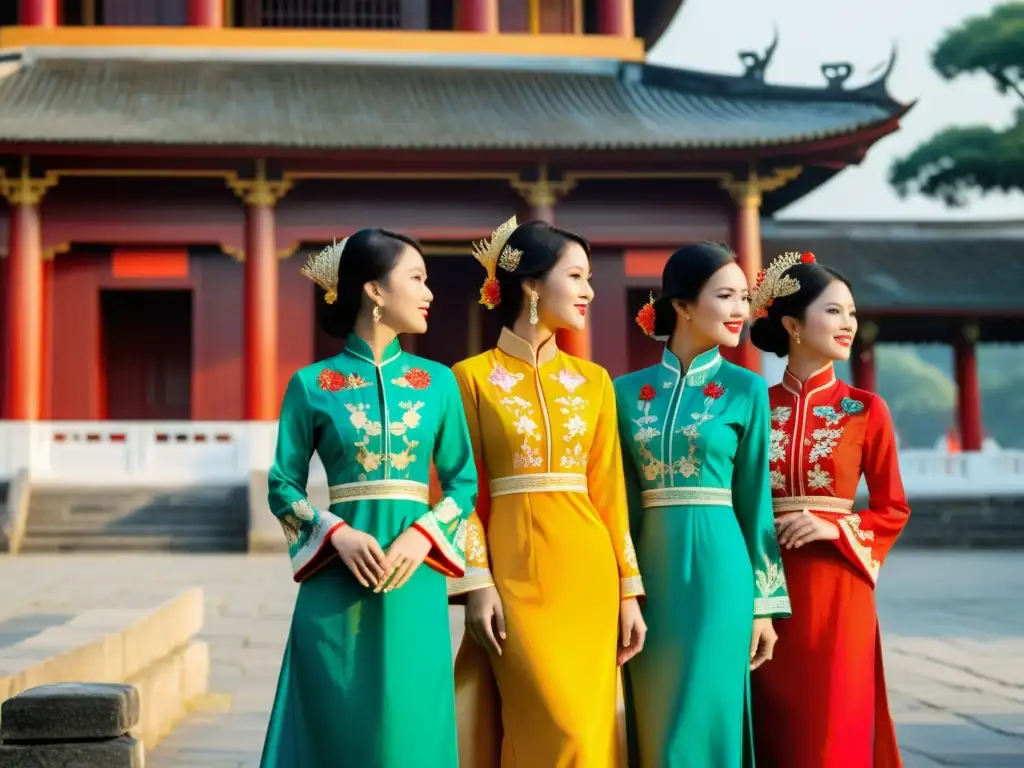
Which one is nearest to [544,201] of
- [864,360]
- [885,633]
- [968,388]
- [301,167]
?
[301,167]

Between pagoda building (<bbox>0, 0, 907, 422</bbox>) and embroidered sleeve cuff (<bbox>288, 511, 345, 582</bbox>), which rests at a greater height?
pagoda building (<bbox>0, 0, 907, 422</bbox>)

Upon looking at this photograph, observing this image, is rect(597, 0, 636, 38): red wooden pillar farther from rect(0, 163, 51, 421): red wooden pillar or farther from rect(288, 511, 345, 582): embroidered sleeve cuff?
rect(288, 511, 345, 582): embroidered sleeve cuff

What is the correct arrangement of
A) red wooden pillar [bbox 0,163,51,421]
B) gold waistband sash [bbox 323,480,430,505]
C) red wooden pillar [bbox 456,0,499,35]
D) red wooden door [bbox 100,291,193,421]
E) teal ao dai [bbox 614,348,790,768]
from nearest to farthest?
gold waistband sash [bbox 323,480,430,505] < teal ao dai [bbox 614,348,790,768] < red wooden pillar [bbox 0,163,51,421] < red wooden door [bbox 100,291,193,421] < red wooden pillar [bbox 456,0,499,35]

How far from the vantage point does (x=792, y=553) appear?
3.15 metres

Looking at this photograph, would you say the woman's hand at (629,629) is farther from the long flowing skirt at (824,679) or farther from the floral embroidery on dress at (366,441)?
the floral embroidery on dress at (366,441)

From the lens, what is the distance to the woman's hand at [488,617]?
2.81 m

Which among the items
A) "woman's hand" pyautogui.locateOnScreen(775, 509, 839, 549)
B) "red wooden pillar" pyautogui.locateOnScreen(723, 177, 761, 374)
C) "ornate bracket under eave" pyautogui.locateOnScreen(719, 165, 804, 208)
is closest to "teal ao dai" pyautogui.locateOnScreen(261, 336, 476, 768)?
"woman's hand" pyautogui.locateOnScreen(775, 509, 839, 549)

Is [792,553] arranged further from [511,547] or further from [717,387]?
[511,547]

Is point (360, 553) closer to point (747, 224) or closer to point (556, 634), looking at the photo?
point (556, 634)

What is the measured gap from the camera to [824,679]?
3018 mm

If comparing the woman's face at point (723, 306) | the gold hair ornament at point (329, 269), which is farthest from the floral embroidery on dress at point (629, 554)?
the gold hair ornament at point (329, 269)

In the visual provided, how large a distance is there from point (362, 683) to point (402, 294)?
2.82 feet

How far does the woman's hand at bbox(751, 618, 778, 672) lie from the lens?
9.78 feet

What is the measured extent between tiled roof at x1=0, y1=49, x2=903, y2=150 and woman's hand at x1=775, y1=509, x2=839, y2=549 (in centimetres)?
1013
